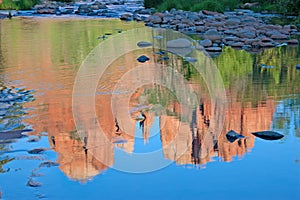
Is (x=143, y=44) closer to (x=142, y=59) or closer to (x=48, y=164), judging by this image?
(x=142, y=59)

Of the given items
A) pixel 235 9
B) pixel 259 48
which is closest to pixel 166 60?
pixel 259 48

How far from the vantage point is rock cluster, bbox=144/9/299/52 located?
578 inches

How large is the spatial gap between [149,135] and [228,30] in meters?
11.5

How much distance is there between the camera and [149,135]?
6398mm

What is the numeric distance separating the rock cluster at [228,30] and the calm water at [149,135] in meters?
3.73

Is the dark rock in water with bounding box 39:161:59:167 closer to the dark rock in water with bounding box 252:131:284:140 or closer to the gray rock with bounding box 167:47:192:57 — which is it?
the dark rock in water with bounding box 252:131:284:140

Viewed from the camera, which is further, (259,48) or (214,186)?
(259,48)

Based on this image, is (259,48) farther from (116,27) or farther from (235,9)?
(235,9)

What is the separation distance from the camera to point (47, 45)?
1416cm

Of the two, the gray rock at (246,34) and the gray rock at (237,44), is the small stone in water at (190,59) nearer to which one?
the gray rock at (237,44)

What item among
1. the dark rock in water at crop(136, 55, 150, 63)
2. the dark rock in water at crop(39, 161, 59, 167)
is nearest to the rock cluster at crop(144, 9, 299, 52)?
the dark rock in water at crop(136, 55, 150, 63)

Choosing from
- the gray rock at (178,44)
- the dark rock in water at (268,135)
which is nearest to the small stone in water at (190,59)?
the gray rock at (178,44)

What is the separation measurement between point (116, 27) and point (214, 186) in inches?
590

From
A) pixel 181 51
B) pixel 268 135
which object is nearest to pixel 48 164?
pixel 268 135
